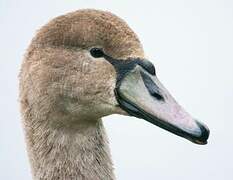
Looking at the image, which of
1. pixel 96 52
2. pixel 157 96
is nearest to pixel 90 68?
pixel 96 52

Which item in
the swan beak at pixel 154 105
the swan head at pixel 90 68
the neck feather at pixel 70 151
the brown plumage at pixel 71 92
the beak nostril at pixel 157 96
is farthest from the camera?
the neck feather at pixel 70 151

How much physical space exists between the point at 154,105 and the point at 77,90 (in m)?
0.68

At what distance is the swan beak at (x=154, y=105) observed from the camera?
14.4 feet

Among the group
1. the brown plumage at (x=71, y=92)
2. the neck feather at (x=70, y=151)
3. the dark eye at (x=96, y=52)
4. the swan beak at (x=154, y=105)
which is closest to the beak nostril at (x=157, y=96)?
the swan beak at (x=154, y=105)

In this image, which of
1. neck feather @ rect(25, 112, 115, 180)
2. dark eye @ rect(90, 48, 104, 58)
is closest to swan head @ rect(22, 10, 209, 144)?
dark eye @ rect(90, 48, 104, 58)

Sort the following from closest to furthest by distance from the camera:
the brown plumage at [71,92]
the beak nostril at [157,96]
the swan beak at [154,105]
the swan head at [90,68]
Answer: the swan beak at [154,105] < the beak nostril at [157,96] < the swan head at [90,68] < the brown plumage at [71,92]

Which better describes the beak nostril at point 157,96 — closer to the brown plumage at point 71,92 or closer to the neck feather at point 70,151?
the brown plumage at point 71,92

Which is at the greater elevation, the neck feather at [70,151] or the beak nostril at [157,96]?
the beak nostril at [157,96]

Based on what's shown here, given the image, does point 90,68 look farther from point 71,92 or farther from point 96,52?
point 71,92

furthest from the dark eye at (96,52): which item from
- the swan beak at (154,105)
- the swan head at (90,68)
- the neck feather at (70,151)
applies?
the neck feather at (70,151)

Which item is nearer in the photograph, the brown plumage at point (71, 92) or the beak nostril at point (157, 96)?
the beak nostril at point (157, 96)

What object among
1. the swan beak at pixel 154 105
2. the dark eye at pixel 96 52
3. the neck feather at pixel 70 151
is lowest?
the neck feather at pixel 70 151

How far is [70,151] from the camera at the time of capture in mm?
5160

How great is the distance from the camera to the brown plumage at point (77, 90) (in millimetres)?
4865
